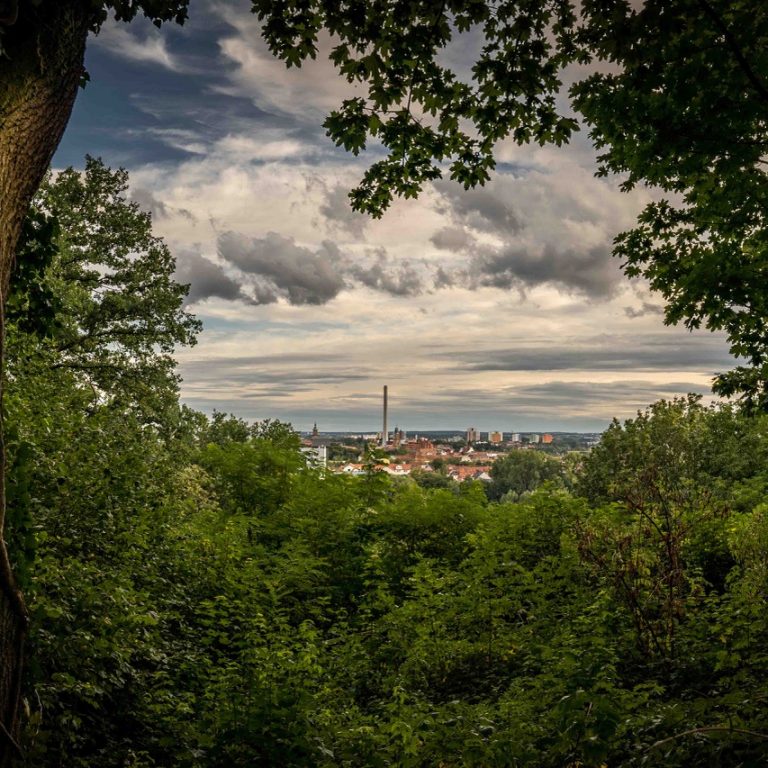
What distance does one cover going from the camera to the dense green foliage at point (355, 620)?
4562 mm

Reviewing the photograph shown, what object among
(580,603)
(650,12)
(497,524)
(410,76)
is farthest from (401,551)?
(650,12)

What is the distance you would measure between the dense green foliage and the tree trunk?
865 millimetres

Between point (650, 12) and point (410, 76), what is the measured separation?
5.95 feet

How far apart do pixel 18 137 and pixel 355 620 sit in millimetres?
8735

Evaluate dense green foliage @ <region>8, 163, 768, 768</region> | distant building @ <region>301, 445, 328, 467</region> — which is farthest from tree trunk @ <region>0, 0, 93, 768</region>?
distant building @ <region>301, 445, 328, 467</region>

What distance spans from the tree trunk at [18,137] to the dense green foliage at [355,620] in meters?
0.87

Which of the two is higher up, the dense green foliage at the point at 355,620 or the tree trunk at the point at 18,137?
the tree trunk at the point at 18,137

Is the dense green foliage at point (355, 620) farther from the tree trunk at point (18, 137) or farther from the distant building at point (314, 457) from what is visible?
the distant building at point (314, 457)

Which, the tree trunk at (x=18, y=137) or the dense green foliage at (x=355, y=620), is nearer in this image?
the tree trunk at (x=18, y=137)

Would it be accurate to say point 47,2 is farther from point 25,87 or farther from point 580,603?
point 580,603

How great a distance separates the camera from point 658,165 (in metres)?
7.26

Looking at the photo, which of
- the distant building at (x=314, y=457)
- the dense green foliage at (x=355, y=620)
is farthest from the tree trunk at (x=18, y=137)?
the distant building at (x=314, y=457)

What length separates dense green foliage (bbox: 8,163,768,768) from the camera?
456 centimetres

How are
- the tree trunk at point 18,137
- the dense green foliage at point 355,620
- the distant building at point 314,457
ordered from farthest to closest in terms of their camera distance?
the distant building at point 314,457
the dense green foliage at point 355,620
the tree trunk at point 18,137
